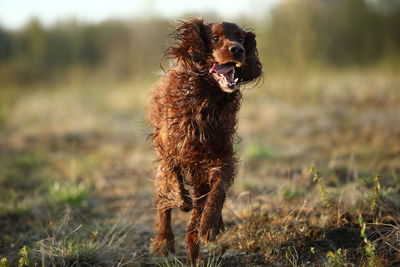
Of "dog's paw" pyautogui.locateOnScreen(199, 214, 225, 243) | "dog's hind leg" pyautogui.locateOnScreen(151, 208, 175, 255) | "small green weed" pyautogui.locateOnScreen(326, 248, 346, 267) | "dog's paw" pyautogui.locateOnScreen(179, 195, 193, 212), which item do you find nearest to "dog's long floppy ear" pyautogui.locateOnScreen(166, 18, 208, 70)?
"dog's paw" pyautogui.locateOnScreen(179, 195, 193, 212)

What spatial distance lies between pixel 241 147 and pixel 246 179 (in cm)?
231

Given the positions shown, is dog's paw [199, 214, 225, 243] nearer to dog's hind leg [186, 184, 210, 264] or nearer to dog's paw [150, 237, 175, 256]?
dog's hind leg [186, 184, 210, 264]

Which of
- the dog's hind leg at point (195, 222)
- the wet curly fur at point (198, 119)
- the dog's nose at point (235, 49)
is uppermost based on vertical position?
the dog's nose at point (235, 49)

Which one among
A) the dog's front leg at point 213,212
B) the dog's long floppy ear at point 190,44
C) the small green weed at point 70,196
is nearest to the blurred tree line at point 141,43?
the small green weed at point 70,196

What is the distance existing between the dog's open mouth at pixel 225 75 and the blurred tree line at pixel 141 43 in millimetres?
9717

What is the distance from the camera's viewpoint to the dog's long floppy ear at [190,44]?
11.1 ft

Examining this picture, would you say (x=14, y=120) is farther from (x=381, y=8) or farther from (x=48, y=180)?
(x=381, y=8)

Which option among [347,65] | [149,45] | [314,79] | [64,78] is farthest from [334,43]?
[64,78]

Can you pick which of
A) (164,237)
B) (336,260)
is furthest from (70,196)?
(336,260)

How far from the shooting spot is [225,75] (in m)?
3.27

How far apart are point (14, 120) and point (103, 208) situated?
7.40m

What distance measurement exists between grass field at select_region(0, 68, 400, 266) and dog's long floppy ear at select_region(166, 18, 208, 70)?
3.62 feet

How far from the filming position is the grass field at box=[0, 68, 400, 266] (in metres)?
3.58

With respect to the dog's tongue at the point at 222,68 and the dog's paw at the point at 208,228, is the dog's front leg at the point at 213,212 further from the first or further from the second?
the dog's tongue at the point at 222,68
